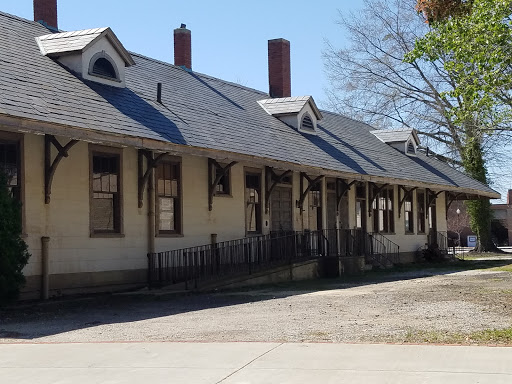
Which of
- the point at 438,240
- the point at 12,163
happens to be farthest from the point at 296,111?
the point at 12,163

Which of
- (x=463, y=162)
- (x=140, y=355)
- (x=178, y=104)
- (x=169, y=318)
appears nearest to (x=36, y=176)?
(x=169, y=318)

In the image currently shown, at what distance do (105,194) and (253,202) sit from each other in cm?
689

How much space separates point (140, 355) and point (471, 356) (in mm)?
3824

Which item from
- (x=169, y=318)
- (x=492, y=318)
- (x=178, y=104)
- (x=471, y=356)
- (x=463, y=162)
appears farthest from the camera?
(x=463, y=162)

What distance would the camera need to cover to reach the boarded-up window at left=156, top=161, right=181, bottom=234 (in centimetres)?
2050

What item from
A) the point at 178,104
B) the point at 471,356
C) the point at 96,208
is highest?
the point at 178,104

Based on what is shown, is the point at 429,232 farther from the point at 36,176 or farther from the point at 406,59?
the point at 36,176

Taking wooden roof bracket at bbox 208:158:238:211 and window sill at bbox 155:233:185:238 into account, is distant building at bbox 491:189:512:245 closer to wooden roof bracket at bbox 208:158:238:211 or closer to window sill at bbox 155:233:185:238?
wooden roof bracket at bbox 208:158:238:211

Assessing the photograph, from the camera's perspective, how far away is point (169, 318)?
1374 centimetres

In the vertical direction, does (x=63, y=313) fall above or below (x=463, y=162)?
below

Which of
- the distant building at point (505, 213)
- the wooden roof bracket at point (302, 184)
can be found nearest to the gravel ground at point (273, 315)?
the wooden roof bracket at point (302, 184)

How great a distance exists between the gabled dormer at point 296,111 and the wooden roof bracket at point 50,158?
A: 43.7 feet

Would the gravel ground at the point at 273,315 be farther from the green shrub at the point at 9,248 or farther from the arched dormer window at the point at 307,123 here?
the arched dormer window at the point at 307,123

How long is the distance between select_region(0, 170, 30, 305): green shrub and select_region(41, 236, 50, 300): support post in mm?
1829
